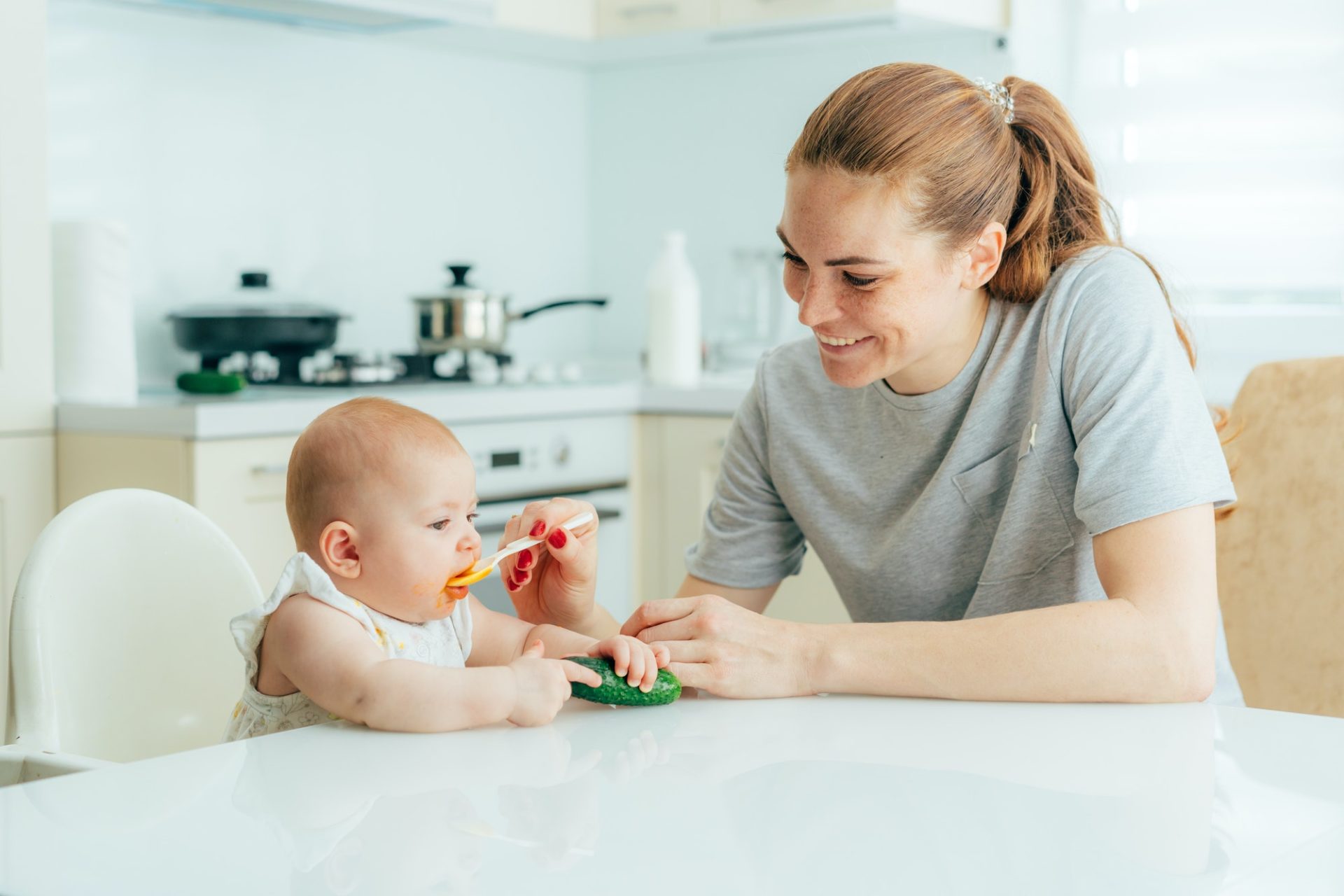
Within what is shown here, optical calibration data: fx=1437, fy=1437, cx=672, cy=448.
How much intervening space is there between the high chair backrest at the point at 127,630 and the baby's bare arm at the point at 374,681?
1.00ft

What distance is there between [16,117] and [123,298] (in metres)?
0.34

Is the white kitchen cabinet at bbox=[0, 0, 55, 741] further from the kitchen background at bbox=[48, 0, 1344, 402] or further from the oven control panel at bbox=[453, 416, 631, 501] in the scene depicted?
the oven control panel at bbox=[453, 416, 631, 501]

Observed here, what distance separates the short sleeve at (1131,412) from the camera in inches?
45.9

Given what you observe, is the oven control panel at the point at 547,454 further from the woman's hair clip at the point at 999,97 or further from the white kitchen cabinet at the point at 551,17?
the woman's hair clip at the point at 999,97

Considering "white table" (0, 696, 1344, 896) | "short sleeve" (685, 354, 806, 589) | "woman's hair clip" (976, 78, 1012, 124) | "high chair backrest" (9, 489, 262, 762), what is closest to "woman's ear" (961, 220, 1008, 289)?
"woman's hair clip" (976, 78, 1012, 124)

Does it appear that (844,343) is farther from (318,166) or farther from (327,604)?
(318,166)

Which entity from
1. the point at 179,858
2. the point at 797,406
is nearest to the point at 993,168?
the point at 797,406

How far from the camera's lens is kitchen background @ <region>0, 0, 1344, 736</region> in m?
2.21

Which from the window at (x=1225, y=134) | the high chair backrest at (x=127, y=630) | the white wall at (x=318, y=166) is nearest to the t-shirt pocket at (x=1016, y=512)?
the high chair backrest at (x=127, y=630)

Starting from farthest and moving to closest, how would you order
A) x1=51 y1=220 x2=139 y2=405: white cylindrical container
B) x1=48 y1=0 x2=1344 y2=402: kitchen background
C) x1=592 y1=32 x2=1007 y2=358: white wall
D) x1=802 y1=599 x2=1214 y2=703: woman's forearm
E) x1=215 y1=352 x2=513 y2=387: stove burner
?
1. x1=592 y1=32 x2=1007 y2=358: white wall
2. x1=48 y1=0 x2=1344 y2=402: kitchen background
3. x1=215 y1=352 x2=513 y2=387: stove burner
4. x1=51 y1=220 x2=139 y2=405: white cylindrical container
5. x1=802 y1=599 x2=1214 y2=703: woman's forearm

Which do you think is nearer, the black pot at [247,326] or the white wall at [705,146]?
the black pot at [247,326]

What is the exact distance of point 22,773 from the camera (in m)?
1.00

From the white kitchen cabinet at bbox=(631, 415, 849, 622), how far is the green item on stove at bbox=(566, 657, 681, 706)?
166 cm

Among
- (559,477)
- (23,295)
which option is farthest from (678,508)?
(23,295)
